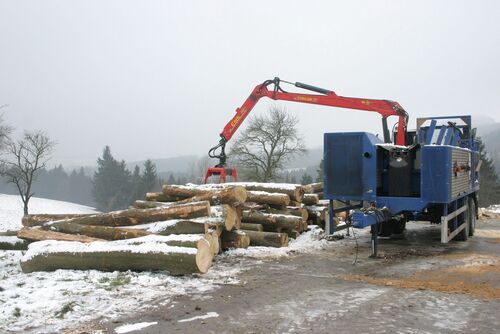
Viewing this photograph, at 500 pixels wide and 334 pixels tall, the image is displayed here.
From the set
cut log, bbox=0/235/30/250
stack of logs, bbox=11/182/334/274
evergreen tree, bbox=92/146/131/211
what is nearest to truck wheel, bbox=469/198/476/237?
stack of logs, bbox=11/182/334/274

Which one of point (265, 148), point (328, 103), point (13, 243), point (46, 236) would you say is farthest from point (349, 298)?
point (265, 148)

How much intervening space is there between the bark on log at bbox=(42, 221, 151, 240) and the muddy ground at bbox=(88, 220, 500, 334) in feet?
6.92

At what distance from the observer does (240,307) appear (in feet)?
19.6

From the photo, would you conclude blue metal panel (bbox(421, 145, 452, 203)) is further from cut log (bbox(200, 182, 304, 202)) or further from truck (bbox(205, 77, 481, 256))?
cut log (bbox(200, 182, 304, 202))

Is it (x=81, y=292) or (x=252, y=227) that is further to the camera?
(x=252, y=227)

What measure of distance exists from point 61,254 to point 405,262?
21.2 feet

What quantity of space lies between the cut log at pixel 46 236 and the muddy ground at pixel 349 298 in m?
3.00

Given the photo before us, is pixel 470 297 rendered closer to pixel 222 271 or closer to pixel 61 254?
pixel 222 271

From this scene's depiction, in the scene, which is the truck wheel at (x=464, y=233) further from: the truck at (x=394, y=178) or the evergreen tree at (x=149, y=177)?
the evergreen tree at (x=149, y=177)

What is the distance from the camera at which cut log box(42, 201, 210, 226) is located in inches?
380

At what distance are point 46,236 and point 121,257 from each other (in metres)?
2.27

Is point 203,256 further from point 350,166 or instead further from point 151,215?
point 350,166

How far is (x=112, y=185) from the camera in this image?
8556cm

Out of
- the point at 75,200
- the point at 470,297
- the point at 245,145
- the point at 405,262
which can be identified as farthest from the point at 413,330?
the point at 75,200
